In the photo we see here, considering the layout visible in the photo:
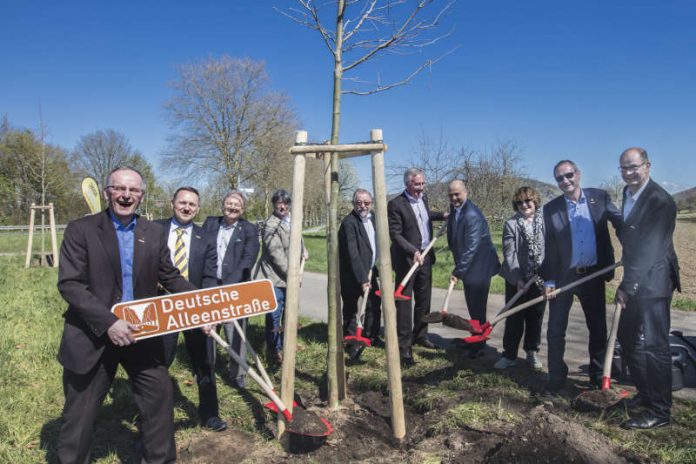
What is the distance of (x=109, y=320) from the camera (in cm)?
259

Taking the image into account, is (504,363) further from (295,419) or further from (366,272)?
(295,419)

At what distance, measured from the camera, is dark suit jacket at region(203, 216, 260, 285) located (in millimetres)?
4332

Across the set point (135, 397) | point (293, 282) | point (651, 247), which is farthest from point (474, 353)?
point (135, 397)

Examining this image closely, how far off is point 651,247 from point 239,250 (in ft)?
11.2

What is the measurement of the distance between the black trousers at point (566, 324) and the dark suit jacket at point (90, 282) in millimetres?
3437

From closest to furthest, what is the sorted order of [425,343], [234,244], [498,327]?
[234,244] → [425,343] → [498,327]

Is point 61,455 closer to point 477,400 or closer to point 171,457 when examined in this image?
point 171,457

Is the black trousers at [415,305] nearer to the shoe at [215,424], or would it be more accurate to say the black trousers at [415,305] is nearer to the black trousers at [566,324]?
the black trousers at [566,324]

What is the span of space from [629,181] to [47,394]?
527 centimetres

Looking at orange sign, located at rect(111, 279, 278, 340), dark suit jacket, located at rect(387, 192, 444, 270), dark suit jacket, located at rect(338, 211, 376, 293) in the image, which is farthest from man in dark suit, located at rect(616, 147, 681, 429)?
orange sign, located at rect(111, 279, 278, 340)

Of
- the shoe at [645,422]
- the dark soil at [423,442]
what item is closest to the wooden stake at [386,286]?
the dark soil at [423,442]

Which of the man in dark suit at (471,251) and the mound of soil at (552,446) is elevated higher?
the man in dark suit at (471,251)

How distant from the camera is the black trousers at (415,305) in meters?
4.89

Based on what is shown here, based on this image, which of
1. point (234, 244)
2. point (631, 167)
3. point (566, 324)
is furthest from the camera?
point (234, 244)
